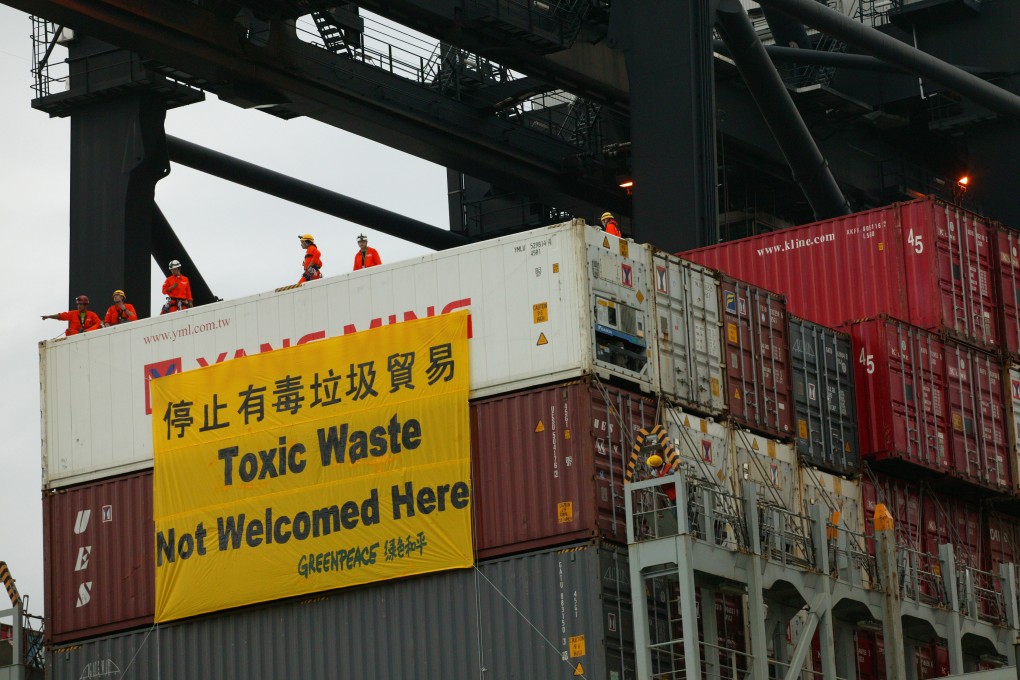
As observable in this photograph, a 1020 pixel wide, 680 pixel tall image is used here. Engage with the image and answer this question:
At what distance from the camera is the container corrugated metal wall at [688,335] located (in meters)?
31.3

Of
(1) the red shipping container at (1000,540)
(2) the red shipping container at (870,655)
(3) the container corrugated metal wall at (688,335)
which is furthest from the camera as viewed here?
(1) the red shipping container at (1000,540)

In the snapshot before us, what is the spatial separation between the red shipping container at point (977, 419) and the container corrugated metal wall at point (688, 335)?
6.89 m

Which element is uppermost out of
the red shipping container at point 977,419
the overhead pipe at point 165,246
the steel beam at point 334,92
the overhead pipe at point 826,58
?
the overhead pipe at point 826,58

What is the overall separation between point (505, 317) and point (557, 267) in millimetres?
1141

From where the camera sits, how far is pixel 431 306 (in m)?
31.4

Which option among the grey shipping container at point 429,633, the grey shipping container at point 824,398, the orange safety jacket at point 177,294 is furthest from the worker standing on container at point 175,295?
the grey shipping container at point 824,398

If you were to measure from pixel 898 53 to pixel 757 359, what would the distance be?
13985 mm

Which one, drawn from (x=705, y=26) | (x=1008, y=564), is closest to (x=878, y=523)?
(x=1008, y=564)

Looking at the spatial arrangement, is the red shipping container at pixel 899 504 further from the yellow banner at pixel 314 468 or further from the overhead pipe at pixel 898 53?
the overhead pipe at pixel 898 53

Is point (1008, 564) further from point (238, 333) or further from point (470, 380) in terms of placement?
point (238, 333)

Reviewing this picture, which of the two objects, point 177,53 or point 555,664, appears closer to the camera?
point 555,664

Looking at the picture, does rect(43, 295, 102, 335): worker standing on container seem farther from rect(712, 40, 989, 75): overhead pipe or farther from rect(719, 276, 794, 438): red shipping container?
rect(712, 40, 989, 75): overhead pipe

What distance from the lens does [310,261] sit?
34281 millimetres

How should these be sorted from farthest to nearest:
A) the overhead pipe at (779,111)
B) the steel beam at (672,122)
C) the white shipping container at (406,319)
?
the overhead pipe at (779,111) < the steel beam at (672,122) < the white shipping container at (406,319)
